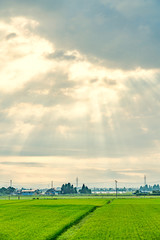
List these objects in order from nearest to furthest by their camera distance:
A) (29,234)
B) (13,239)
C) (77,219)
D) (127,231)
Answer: (13,239) → (29,234) → (127,231) → (77,219)

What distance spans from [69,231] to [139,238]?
954cm

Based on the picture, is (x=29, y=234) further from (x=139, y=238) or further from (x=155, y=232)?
(x=155, y=232)

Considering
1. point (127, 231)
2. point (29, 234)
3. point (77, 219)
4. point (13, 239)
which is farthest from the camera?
point (77, 219)

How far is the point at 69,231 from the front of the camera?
3628 cm

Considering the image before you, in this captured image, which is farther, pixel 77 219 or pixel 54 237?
pixel 77 219

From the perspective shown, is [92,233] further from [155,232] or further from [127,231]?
[155,232]

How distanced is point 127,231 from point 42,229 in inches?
376

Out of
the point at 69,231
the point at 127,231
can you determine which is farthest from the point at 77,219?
the point at 127,231

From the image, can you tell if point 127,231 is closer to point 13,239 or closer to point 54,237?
point 54,237

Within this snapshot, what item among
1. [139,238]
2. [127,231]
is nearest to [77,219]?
[127,231]

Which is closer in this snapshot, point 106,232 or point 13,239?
point 13,239

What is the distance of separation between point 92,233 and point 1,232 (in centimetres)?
1010

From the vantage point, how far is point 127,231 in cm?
3444

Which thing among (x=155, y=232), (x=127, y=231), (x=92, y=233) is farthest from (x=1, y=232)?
(x=155, y=232)
